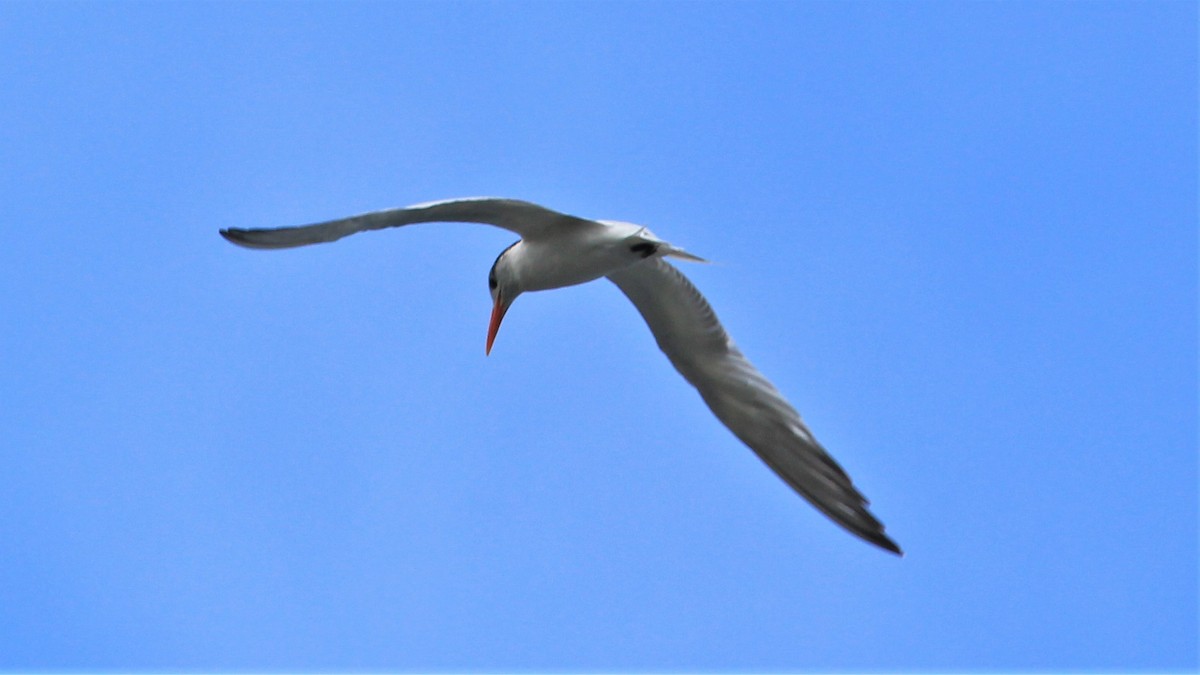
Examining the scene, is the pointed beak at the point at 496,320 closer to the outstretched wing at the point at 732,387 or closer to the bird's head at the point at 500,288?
the bird's head at the point at 500,288

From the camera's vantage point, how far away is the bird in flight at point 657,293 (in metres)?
7.22

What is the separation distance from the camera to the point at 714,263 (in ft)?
25.1

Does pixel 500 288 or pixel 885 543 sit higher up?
pixel 500 288

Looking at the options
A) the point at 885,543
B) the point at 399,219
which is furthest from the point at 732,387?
the point at 399,219

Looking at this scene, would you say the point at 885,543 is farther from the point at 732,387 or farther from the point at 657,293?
the point at 657,293

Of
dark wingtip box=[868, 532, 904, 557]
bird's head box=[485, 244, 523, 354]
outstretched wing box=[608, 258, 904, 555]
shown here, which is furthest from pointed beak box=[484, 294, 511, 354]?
dark wingtip box=[868, 532, 904, 557]

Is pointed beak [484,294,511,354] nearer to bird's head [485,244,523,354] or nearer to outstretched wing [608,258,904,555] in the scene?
bird's head [485,244,523,354]

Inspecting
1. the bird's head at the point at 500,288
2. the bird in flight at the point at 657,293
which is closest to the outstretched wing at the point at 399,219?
the bird in flight at the point at 657,293

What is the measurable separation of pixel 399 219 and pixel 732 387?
3491 millimetres

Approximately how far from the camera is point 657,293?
928cm

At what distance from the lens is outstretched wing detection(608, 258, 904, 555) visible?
891cm

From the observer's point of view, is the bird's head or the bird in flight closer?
the bird in flight

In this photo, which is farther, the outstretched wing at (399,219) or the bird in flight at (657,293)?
the bird in flight at (657,293)

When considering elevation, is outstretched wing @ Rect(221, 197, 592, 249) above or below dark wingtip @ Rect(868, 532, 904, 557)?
above
